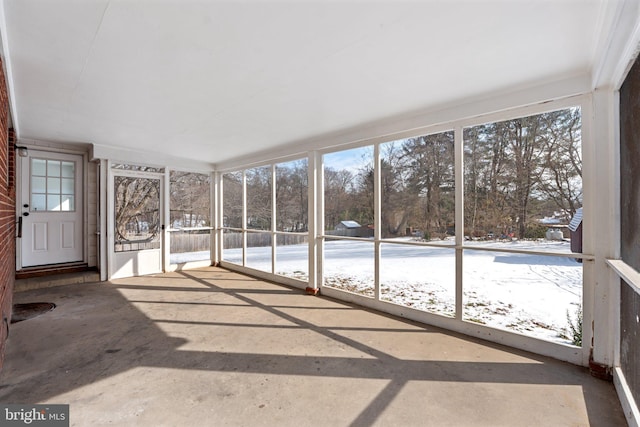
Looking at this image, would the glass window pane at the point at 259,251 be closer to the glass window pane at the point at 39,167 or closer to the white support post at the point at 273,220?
the white support post at the point at 273,220

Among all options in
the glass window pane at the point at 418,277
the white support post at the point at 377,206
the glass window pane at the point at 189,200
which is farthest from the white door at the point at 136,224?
the glass window pane at the point at 418,277

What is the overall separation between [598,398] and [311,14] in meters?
3.24

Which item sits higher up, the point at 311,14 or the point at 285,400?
the point at 311,14

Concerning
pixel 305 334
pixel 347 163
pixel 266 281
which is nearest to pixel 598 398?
pixel 305 334

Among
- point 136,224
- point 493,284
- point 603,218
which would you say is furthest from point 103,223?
point 603,218

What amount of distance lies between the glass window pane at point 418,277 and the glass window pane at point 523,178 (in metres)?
0.80

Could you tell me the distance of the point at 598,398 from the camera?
202cm

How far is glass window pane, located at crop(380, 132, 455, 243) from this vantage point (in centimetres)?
340

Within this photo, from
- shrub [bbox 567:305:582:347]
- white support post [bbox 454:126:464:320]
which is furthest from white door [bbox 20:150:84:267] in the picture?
shrub [bbox 567:305:582:347]

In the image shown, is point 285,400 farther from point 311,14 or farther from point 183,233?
point 183,233

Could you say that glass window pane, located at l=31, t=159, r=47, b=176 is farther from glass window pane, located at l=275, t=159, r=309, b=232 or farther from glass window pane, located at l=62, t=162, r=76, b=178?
glass window pane, located at l=275, t=159, r=309, b=232

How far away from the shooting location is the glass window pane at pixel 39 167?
507cm

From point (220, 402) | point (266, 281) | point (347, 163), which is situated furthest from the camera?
point (266, 281)

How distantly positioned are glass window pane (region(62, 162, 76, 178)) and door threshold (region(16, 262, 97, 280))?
65.9 inches
